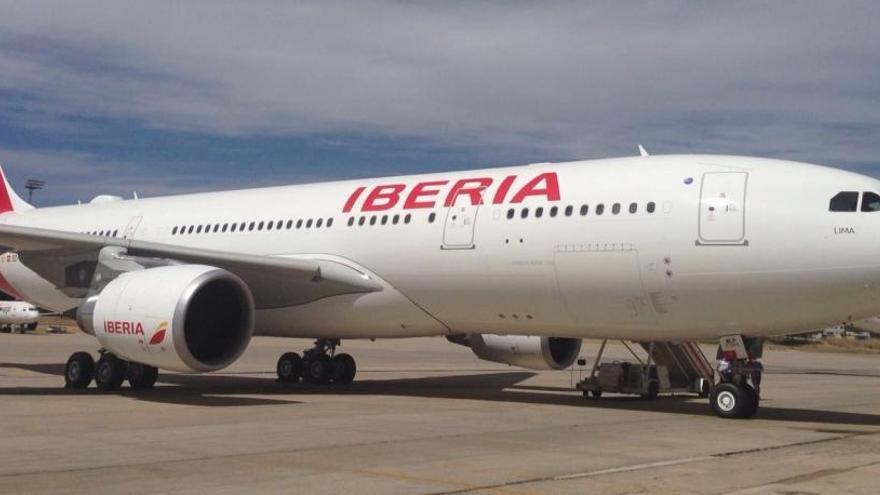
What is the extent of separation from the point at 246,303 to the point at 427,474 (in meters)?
7.69

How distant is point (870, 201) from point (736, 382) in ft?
9.82

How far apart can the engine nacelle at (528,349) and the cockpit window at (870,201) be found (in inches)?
258

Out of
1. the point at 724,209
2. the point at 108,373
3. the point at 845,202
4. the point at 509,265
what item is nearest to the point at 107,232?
the point at 108,373

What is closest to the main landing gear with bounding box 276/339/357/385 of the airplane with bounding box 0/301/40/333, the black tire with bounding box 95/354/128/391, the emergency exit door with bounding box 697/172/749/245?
the black tire with bounding box 95/354/128/391

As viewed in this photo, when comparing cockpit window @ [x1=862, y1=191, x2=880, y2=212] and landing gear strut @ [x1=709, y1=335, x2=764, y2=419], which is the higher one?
cockpit window @ [x1=862, y1=191, x2=880, y2=212]

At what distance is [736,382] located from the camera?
1391 cm

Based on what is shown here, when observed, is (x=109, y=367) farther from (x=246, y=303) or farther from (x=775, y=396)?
(x=775, y=396)

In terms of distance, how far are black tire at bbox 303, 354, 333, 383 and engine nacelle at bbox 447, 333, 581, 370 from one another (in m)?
2.79

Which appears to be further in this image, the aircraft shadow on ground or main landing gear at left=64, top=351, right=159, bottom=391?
main landing gear at left=64, top=351, right=159, bottom=391

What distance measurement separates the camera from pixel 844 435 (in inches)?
476

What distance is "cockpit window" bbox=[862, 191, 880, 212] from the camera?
1295cm

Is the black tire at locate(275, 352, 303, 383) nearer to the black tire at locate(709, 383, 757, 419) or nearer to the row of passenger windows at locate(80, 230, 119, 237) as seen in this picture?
the row of passenger windows at locate(80, 230, 119, 237)

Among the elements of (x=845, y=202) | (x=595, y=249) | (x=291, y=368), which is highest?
(x=845, y=202)

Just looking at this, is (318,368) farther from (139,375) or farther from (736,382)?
(736,382)
